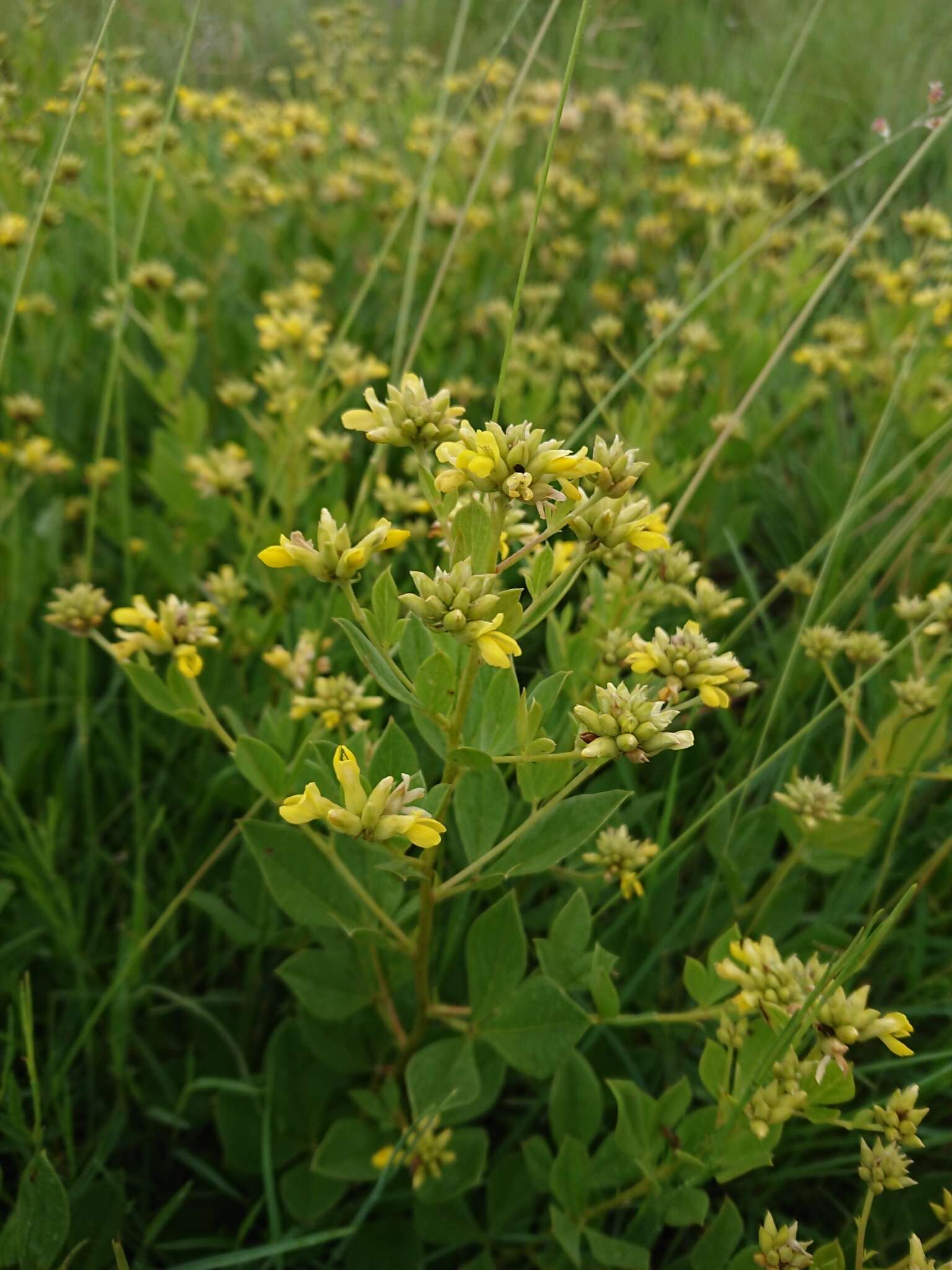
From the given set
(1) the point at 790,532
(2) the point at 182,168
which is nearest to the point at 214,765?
(1) the point at 790,532

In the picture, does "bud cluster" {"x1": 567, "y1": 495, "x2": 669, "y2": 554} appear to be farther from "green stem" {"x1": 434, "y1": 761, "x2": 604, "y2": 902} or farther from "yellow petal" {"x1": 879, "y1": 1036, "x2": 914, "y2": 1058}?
"yellow petal" {"x1": 879, "y1": 1036, "x2": 914, "y2": 1058}

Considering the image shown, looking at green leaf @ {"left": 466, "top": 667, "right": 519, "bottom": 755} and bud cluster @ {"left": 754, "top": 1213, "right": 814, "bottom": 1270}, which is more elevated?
green leaf @ {"left": 466, "top": 667, "right": 519, "bottom": 755}

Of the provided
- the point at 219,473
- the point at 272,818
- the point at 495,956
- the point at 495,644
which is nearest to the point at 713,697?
the point at 495,644

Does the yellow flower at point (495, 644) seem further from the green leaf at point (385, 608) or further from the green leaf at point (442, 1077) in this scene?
the green leaf at point (442, 1077)

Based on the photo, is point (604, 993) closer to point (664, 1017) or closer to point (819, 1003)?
point (664, 1017)

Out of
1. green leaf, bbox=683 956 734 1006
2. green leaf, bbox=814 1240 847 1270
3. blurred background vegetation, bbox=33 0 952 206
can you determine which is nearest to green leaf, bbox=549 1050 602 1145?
green leaf, bbox=683 956 734 1006
